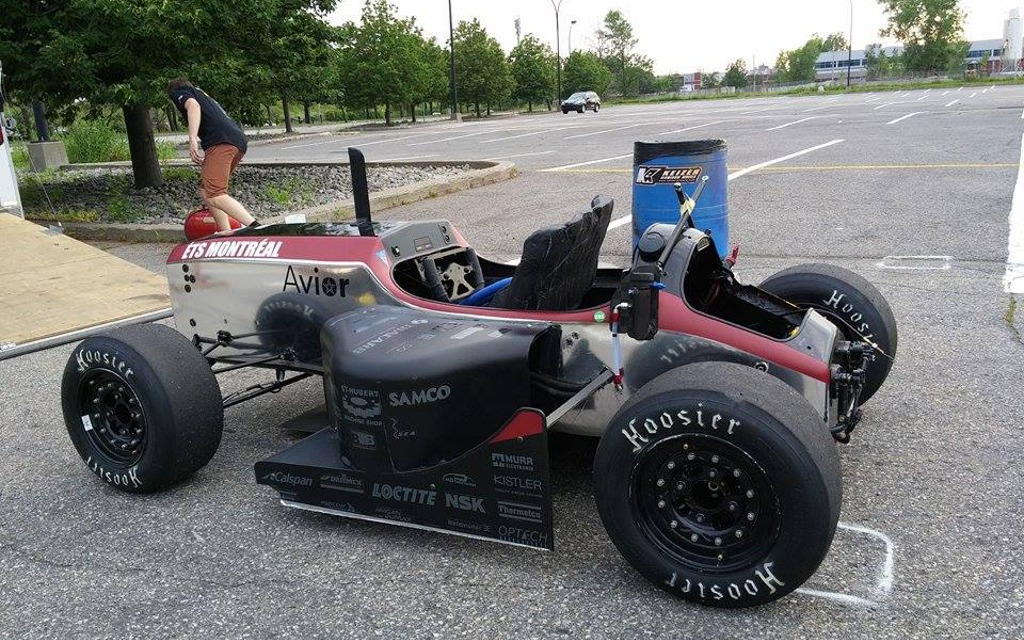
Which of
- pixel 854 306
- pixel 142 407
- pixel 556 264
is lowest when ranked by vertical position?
pixel 142 407

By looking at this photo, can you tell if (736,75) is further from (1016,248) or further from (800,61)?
(1016,248)

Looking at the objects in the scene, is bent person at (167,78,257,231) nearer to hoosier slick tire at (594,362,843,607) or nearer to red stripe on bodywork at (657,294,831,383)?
red stripe on bodywork at (657,294,831,383)

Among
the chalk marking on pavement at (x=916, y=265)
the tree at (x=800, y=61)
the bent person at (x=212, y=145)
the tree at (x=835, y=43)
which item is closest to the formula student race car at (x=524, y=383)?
the chalk marking on pavement at (x=916, y=265)

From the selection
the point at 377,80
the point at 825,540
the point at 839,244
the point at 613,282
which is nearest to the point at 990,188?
the point at 839,244

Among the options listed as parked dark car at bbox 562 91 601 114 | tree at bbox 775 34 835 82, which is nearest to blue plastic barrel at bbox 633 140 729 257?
parked dark car at bbox 562 91 601 114

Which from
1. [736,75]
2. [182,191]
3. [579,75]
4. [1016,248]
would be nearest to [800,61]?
[736,75]

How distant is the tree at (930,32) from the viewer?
323 feet

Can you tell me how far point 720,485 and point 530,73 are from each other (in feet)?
208

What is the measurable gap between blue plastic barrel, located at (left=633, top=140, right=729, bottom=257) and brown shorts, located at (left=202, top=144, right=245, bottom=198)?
4.13m

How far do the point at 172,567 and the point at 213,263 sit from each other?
151cm

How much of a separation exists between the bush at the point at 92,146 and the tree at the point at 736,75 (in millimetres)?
85897

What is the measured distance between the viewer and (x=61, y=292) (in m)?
6.88

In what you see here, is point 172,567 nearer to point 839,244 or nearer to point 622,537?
point 622,537

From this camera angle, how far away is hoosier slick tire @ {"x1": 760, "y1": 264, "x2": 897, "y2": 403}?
369 centimetres
